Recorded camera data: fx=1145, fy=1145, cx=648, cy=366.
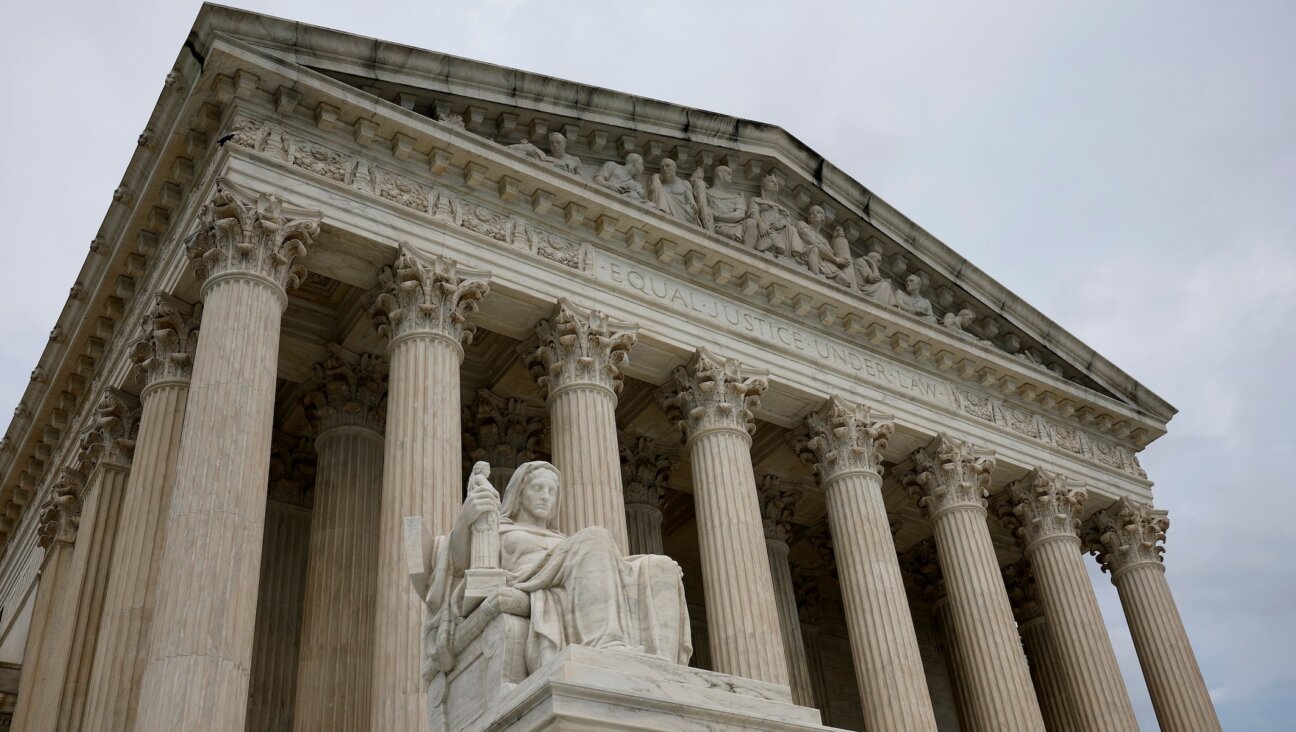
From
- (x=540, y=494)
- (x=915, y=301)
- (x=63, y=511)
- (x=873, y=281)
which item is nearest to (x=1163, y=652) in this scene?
(x=915, y=301)

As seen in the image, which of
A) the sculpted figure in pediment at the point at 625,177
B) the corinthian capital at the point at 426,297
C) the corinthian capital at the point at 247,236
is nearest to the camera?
the corinthian capital at the point at 247,236

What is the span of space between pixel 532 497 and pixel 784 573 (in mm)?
15021

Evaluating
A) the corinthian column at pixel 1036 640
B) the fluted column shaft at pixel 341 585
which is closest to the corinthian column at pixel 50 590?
the fluted column shaft at pixel 341 585

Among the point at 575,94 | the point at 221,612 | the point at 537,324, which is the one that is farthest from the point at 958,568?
the point at 221,612

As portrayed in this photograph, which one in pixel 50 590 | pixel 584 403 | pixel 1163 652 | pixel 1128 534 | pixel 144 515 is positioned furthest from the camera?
pixel 1128 534

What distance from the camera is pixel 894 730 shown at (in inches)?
709

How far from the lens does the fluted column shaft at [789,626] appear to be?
21.0m

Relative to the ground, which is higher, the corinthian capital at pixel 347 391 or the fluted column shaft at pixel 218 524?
the corinthian capital at pixel 347 391

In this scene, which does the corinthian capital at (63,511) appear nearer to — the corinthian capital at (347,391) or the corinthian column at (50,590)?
the corinthian column at (50,590)

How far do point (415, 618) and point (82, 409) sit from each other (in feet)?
35.1

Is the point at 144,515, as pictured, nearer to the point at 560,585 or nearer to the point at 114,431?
the point at 114,431

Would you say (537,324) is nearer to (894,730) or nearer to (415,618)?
(415,618)

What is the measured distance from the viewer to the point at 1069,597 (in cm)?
2267

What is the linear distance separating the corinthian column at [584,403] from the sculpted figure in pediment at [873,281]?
6694 mm
